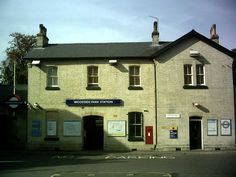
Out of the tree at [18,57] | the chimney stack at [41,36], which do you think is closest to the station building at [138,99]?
the chimney stack at [41,36]

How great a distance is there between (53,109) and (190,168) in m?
14.3

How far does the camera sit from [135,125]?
90.4 feet

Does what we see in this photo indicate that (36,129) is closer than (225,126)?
No

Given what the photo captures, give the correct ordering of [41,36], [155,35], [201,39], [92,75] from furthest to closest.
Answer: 1. [41,36]
2. [155,35]
3. [92,75]
4. [201,39]

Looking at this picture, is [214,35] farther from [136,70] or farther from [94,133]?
[94,133]

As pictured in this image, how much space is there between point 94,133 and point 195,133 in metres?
8.25

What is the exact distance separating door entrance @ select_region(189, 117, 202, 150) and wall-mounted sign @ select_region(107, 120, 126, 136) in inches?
212

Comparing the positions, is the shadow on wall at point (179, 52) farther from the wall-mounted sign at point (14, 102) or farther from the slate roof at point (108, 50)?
the wall-mounted sign at point (14, 102)

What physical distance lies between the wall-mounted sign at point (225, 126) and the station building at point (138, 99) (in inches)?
3.0

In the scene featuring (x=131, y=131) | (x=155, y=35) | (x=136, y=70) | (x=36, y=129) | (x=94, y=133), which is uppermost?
(x=155, y=35)

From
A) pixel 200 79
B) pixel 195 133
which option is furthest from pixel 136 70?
pixel 195 133

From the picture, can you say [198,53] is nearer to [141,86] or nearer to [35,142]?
[141,86]

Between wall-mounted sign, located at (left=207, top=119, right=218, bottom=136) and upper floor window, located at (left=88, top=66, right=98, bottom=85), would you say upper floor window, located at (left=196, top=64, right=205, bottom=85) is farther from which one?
upper floor window, located at (left=88, top=66, right=98, bottom=85)

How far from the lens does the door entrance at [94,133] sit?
28.5 m
